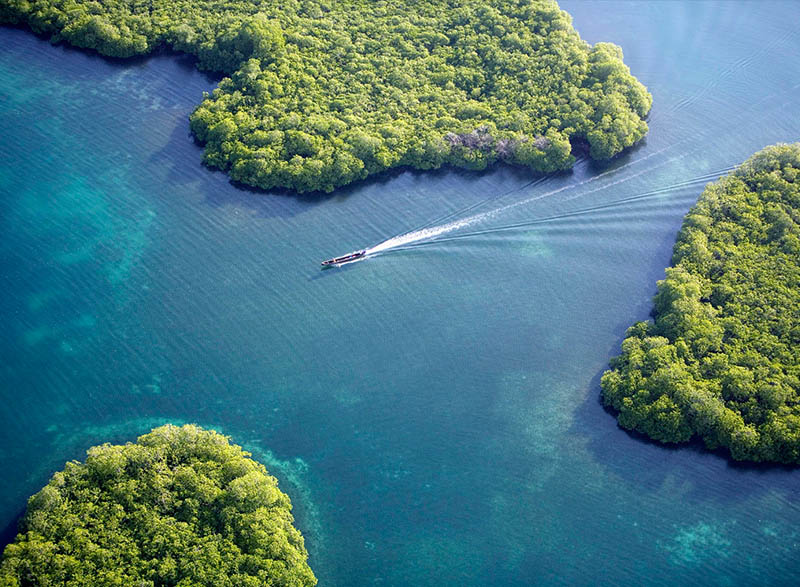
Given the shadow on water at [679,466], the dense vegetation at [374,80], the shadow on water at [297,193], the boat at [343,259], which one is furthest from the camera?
the dense vegetation at [374,80]

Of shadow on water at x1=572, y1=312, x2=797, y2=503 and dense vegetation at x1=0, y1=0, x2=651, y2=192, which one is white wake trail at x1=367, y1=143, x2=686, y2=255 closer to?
dense vegetation at x1=0, y1=0, x2=651, y2=192

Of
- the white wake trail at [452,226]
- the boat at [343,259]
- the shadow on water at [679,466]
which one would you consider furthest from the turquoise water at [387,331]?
the boat at [343,259]

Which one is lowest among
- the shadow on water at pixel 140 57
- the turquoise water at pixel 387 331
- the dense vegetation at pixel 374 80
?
the turquoise water at pixel 387 331

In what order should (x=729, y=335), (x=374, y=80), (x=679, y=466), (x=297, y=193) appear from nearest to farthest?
(x=679, y=466) < (x=729, y=335) < (x=297, y=193) < (x=374, y=80)

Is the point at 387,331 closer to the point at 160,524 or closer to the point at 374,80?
the point at 160,524

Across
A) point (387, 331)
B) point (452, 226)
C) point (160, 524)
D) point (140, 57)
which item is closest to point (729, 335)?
point (452, 226)

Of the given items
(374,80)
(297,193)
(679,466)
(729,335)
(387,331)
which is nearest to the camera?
(679,466)

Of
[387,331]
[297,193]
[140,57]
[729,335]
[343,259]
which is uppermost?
[140,57]

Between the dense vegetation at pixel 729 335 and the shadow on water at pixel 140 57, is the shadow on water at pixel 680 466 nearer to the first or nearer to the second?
the dense vegetation at pixel 729 335

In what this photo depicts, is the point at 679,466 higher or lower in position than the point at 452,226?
lower
